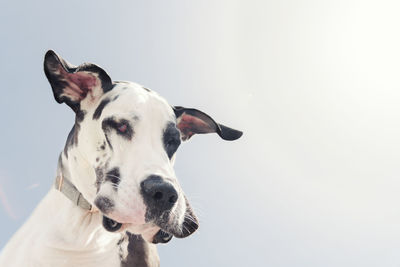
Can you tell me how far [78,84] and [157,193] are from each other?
208 centimetres

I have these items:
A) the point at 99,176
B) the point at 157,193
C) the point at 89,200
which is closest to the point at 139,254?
the point at 89,200

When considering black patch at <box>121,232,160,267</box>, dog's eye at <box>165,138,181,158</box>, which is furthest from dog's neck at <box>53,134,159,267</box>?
dog's eye at <box>165,138,181,158</box>

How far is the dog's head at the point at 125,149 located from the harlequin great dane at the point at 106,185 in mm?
10

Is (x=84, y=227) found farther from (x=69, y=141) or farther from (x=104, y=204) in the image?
(x=69, y=141)

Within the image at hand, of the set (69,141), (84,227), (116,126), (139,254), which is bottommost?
(139,254)

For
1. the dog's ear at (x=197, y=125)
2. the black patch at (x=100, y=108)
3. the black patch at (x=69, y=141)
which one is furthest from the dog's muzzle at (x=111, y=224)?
the dog's ear at (x=197, y=125)

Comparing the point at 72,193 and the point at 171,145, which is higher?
the point at 171,145

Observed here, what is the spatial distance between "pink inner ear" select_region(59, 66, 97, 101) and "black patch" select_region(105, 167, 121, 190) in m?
1.36

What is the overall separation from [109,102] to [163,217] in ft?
5.64

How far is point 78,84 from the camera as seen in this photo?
17.4ft

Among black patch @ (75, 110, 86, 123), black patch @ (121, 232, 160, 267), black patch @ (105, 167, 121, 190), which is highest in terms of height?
black patch @ (75, 110, 86, 123)

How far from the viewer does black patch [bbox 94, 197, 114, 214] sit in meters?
4.16

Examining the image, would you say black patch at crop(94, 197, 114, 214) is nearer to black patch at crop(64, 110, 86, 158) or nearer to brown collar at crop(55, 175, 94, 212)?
brown collar at crop(55, 175, 94, 212)

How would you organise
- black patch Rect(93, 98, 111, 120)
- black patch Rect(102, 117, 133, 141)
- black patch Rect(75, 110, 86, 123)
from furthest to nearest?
black patch Rect(75, 110, 86, 123), black patch Rect(93, 98, 111, 120), black patch Rect(102, 117, 133, 141)
